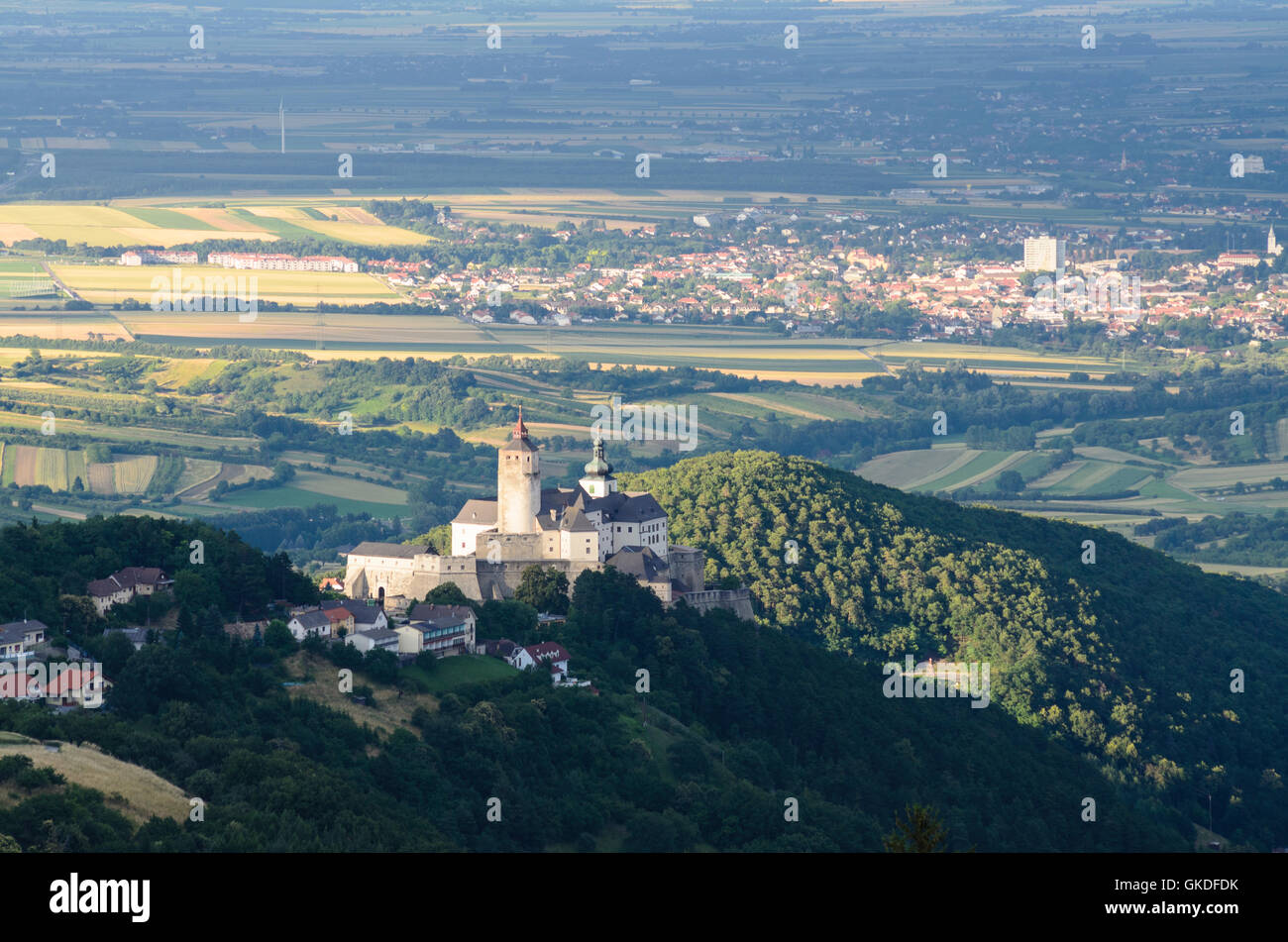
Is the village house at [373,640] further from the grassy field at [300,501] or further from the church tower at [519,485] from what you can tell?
the grassy field at [300,501]

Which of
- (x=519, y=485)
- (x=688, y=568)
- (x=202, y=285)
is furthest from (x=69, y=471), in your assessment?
(x=202, y=285)

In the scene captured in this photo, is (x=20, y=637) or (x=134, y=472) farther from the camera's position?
(x=134, y=472)

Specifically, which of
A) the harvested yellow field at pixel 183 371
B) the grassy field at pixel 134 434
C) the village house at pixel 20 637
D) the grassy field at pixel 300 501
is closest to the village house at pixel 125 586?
the village house at pixel 20 637

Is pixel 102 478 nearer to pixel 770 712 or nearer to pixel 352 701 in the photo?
pixel 770 712

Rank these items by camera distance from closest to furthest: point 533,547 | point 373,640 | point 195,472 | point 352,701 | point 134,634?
point 352,701, point 134,634, point 373,640, point 533,547, point 195,472

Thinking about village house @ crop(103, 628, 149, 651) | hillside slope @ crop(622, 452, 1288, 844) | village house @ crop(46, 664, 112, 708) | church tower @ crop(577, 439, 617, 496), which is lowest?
hillside slope @ crop(622, 452, 1288, 844)

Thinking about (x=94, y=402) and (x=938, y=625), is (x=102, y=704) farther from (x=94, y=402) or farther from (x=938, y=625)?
(x=94, y=402)

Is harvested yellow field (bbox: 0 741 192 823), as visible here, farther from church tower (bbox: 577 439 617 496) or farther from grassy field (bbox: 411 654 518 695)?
church tower (bbox: 577 439 617 496)

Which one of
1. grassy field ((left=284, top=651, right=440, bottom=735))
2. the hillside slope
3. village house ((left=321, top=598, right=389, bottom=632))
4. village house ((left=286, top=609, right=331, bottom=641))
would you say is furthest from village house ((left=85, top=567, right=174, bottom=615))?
the hillside slope
